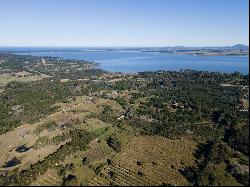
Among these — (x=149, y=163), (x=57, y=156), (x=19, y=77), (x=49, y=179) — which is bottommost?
(x=19, y=77)

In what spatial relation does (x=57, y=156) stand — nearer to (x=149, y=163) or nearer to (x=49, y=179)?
(x=49, y=179)

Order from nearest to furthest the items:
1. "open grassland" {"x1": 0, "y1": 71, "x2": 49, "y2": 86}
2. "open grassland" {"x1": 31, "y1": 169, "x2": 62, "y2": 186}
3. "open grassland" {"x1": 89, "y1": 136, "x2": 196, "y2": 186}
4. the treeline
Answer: "open grassland" {"x1": 31, "y1": 169, "x2": 62, "y2": 186}
the treeline
"open grassland" {"x1": 89, "y1": 136, "x2": 196, "y2": 186}
"open grassland" {"x1": 0, "y1": 71, "x2": 49, "y2": 86}

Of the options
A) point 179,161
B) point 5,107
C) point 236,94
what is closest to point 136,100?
point 236,94

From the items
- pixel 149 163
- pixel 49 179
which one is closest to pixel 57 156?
pixel 49 179

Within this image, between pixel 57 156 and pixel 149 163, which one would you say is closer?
pixel 149 163

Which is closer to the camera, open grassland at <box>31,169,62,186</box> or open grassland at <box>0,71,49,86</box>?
open grassland at <box>31,169,62,186</box>

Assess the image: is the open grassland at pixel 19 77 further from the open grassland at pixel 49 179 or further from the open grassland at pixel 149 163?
the open grassland at pixel 49 179

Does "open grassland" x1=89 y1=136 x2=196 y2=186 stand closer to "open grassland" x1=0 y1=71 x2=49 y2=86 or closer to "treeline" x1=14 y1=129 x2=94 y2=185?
"treeline" x1=14 y1=129 x2=94 y2=185

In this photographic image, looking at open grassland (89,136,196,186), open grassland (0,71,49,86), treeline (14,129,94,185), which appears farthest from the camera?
open grassland (0,71,49,86)

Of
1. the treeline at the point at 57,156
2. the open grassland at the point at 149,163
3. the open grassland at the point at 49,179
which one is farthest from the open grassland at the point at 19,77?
the open grassland at the point at 49,179

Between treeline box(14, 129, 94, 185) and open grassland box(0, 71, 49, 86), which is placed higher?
treeline box(14, 129, 94, 185)

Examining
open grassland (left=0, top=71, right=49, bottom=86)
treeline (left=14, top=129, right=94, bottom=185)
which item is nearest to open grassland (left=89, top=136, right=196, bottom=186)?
treeline (left=14, top=129, right=94, bottom=185)
